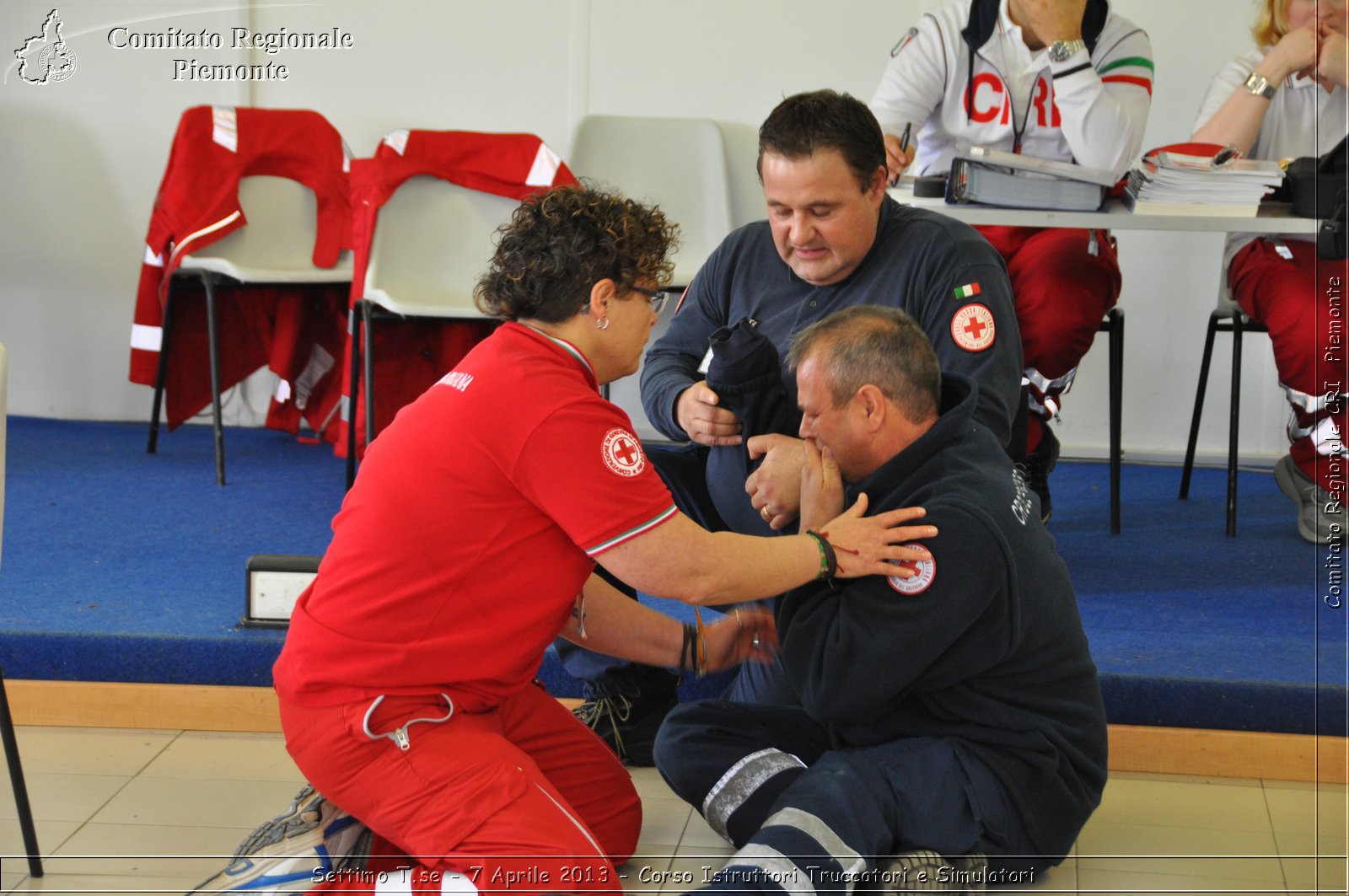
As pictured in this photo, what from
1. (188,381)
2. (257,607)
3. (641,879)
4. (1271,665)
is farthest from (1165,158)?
(188,381)

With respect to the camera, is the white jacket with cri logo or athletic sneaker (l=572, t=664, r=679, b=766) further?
the white jacket with cri logo

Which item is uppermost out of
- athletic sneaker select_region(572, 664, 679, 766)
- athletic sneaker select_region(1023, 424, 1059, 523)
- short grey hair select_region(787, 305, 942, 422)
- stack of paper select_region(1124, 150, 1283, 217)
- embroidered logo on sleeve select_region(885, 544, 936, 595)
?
stack of paper select_region(1124, 150, 1283, 217)

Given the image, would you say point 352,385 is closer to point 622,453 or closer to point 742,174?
point 742,174

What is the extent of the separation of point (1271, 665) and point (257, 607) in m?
1.93

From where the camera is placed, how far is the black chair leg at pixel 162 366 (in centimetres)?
382

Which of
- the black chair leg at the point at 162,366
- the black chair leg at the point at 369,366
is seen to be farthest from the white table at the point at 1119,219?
the black chair leg at the point at 162,366

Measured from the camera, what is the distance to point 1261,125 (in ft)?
10.6

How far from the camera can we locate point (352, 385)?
3553 mm

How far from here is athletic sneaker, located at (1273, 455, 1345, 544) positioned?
9.98 ft

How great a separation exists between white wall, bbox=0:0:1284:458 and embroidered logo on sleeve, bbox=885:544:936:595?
2.67 meters

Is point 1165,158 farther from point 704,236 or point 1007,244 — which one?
point 704,236

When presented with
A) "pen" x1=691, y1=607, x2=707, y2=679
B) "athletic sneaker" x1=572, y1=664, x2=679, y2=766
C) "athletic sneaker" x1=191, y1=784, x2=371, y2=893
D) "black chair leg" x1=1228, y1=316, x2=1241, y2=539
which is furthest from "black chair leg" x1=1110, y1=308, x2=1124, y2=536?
"athletic sneaker" x1=191, y1=784, x2=371, y2=893

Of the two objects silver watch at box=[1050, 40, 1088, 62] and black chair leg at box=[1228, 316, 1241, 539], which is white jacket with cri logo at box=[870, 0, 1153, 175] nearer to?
silver watch at box=[1050, 40, 1088, 62]

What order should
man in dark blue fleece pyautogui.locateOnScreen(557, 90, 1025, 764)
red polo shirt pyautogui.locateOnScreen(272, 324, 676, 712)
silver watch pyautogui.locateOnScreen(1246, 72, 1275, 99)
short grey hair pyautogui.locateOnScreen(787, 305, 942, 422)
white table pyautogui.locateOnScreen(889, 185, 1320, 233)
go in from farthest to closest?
silver watch pyautogui.locateOnScreen(1246, 72, 1275, 99) < white table pyautogui.locateOnScreen(889, 185, 1320, 233) < man in dark blue fleece pyautogui.locateOnScreen(557, 90, 1025, 764) < short grey hair pyautogui.locateOnScreen(787, 305, 942, 422) < red polo shirt pyautogui.locateOnScreen(272, 324, 676, 712)
